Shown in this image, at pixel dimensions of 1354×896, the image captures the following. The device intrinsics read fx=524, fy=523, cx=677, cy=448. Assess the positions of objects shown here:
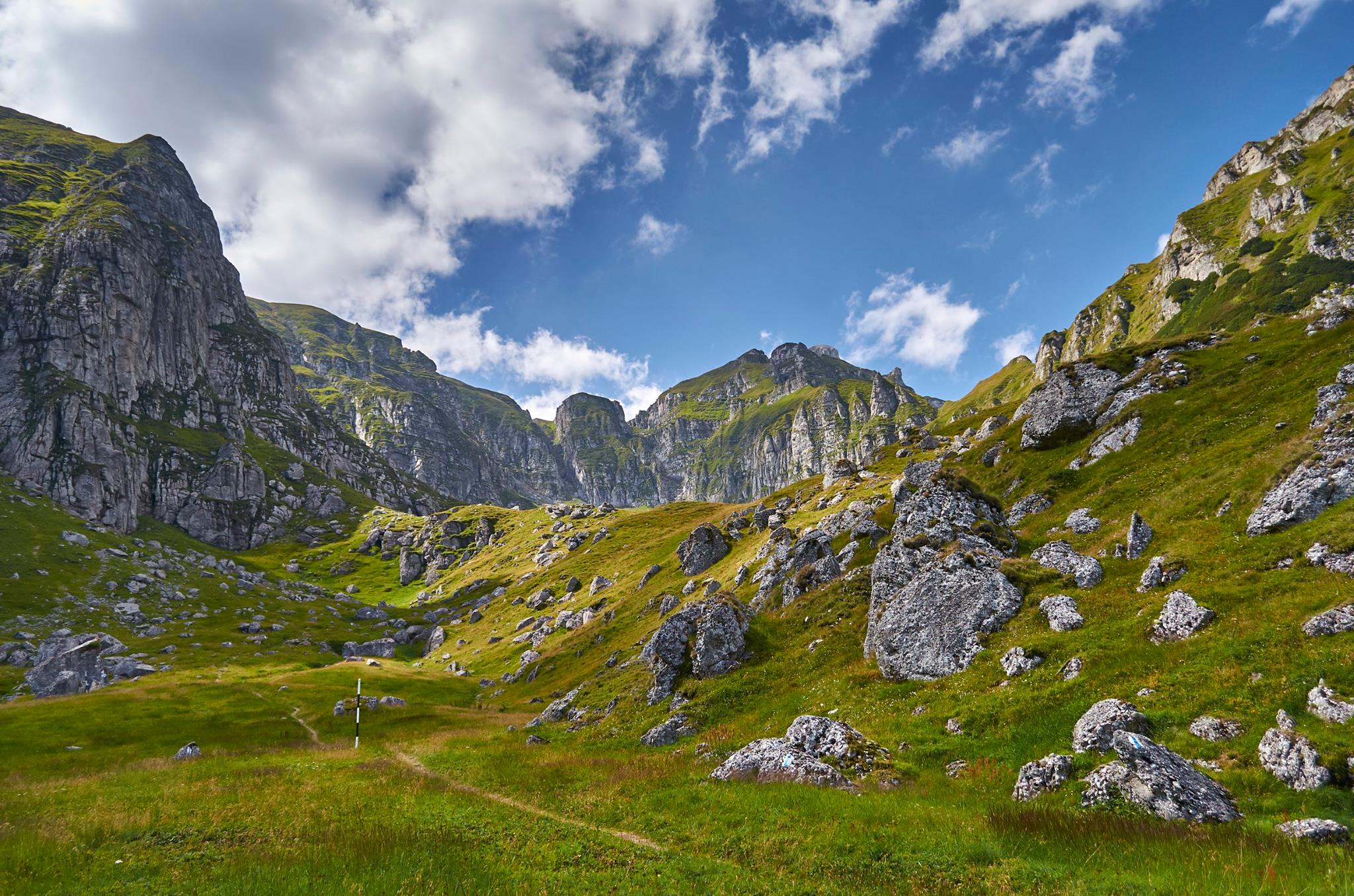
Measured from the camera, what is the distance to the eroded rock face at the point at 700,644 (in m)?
40.1

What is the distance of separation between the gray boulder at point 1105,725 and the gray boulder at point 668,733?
2185 cm

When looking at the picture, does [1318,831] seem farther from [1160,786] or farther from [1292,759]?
[1292,759]

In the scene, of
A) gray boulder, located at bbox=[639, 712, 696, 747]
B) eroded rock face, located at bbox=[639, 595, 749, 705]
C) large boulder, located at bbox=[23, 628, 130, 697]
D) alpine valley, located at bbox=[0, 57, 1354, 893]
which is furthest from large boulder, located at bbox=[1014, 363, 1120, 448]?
large boulder, located at bbox=[23, 628, 130, 697]

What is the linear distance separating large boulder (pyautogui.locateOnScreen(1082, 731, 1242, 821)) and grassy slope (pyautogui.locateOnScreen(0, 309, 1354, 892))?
721 millimetres

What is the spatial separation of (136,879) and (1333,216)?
27882 cm

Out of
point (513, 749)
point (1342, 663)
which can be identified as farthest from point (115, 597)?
point (1342, 663)

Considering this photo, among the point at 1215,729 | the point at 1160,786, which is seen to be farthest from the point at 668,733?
the point at 1215,729

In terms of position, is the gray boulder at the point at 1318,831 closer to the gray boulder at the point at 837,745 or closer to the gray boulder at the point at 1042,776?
the gray boulder at the point at 1042,776

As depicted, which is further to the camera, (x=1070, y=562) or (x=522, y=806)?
(x=1070, y=562)

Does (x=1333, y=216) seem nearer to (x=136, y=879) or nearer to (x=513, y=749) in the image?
(x=513, y=749)

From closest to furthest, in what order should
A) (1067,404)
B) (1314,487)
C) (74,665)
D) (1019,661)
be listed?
(1314,487) → (1019,661) → (1067,404) → (74,665)

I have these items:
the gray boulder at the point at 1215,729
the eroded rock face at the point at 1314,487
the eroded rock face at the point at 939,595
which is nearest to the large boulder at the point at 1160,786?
the gray boulder at the point at 1215,729

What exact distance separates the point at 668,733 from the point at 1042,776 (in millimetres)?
23057

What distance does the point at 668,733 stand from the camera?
34.1 meters
